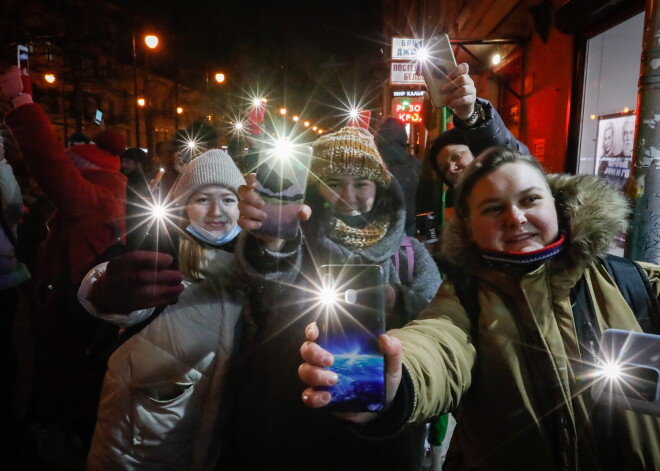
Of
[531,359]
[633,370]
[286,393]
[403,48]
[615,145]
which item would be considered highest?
[403,48]

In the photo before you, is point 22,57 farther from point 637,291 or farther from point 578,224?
point 637,291

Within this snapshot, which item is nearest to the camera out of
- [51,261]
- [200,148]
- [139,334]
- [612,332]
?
[612,332]

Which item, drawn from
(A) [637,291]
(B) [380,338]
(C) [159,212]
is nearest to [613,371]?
(A) [637,291]

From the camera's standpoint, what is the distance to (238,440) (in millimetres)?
2066

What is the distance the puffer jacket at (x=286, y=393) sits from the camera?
188 centimetres

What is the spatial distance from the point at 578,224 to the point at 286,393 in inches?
58.0

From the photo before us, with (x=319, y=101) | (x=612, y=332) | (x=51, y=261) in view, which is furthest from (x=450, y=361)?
(x=319, y=101)

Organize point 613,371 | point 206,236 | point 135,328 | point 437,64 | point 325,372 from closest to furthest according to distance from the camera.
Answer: point 325,372 < point 613,371 < point 135,328 < point 206,236 < point 437,64

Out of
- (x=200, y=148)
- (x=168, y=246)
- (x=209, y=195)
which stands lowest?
(x=168, y=246)

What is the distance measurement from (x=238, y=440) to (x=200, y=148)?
11.8ft

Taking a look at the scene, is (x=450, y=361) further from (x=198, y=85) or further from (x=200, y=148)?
(x=198, y=85)

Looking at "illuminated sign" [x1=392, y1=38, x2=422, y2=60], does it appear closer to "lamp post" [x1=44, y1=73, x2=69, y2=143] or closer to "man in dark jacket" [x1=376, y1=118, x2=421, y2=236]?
"man in dark jacket" [x1=376, y1=118, x2=421, y2=236]

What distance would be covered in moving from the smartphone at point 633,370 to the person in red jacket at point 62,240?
9.92 ft

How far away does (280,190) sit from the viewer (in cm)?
187
